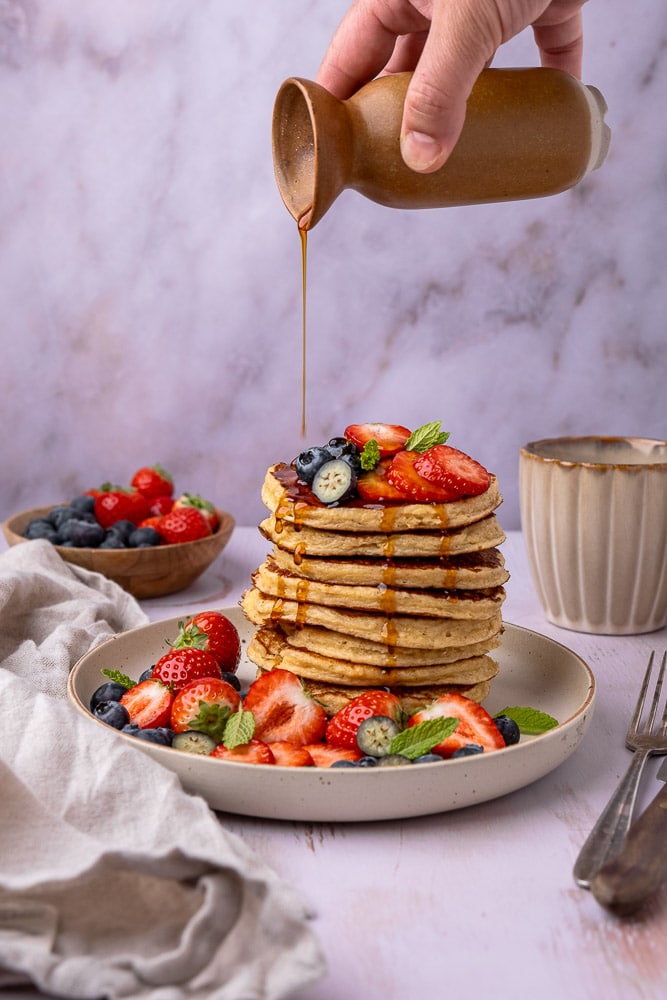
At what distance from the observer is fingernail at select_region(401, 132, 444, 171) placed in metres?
1.56

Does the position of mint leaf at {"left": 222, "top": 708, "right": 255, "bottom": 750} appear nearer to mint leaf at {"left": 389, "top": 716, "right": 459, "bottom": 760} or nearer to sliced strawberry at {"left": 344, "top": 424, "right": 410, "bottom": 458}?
mint leaf at {"left": 389, "top": 716, "right": 459, "bottom": 760}

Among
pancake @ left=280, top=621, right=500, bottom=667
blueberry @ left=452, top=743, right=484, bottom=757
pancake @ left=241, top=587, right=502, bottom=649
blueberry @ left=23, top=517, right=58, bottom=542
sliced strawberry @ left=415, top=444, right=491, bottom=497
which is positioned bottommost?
blueberry @ left=23, top=517, right=58, bottom=542

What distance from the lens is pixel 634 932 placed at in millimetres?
1144

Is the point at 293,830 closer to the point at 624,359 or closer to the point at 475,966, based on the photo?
the point at 475,966

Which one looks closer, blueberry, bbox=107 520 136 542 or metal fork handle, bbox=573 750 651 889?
metal fork handle, bbox=573 750 651 889

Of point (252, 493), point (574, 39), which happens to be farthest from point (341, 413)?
point (574, 39)

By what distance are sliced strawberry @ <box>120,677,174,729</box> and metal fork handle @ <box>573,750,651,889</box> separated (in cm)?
63

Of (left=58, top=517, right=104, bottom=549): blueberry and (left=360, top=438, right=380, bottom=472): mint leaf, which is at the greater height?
(left=360, top=438, right=380, bottom=472): mint leaf

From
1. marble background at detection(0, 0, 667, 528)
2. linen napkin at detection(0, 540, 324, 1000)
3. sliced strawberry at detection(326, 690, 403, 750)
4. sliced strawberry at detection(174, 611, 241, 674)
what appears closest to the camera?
linen napkin at detection(0, 540, 324, 1000)

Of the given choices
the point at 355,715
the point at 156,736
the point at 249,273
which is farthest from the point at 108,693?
the point at 249,273

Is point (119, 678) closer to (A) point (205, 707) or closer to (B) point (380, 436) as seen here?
(A) point (205, 707)

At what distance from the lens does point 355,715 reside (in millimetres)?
1507

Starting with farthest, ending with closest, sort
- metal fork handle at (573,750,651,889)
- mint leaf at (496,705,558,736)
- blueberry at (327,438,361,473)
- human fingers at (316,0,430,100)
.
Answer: human fingers at (316,0,430,100) < blueberry at (327,438,361,473) < mint leaf at (496,705,558,736) < metal fork handle at (573,750,651,889)

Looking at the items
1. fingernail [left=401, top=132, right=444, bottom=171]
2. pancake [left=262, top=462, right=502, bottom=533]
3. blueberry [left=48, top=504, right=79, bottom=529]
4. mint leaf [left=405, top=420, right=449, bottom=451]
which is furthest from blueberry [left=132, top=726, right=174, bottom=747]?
blueberry [left=48, top=504, right=79, bottom=529]
